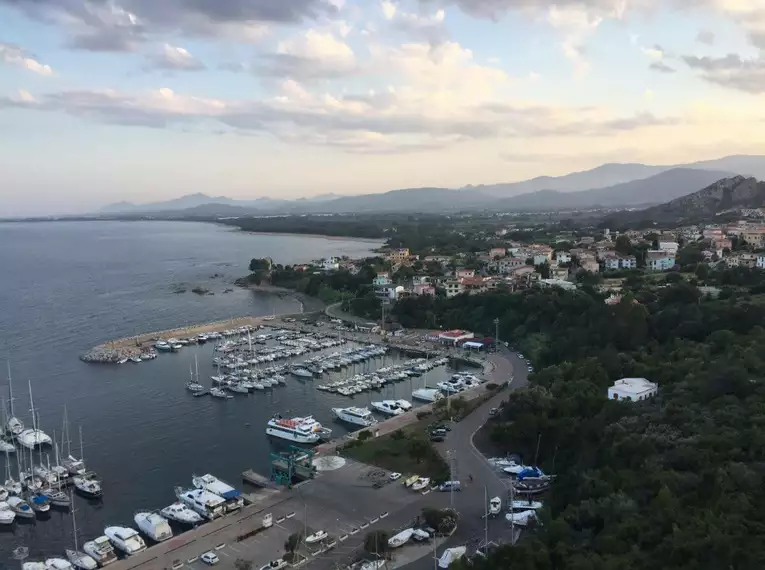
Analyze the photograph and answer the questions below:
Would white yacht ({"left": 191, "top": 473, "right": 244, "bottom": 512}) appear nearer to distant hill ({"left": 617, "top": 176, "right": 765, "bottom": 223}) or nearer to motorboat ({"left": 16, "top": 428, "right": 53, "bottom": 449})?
motorboat ({"left": 16, "top": 428, "right": 53, "bottom": 449})

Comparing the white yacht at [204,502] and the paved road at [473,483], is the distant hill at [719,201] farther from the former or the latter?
the white yacht at [204,502]

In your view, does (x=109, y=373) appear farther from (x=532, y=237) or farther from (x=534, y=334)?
(x=532, y=237)

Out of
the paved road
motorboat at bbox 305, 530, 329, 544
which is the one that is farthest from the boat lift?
the paved road

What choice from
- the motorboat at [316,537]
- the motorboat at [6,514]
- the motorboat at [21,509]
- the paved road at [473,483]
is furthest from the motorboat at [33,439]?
the paved road at [473,483]

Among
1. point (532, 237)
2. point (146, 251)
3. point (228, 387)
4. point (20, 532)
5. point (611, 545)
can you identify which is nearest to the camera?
point (611, 545)

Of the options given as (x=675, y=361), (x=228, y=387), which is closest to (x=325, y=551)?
(x=675, y=361)

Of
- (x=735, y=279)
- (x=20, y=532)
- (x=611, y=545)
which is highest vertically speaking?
(x=735, y=279)
